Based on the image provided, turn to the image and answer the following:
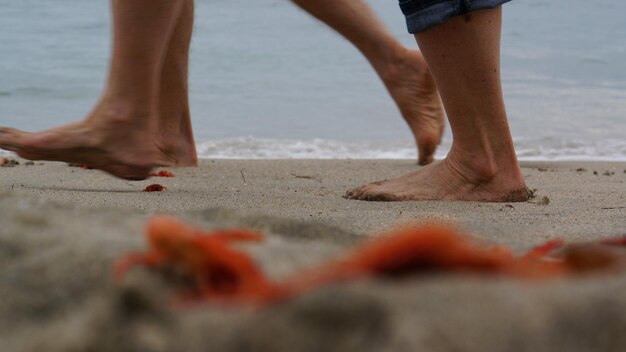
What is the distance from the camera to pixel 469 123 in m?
2.52

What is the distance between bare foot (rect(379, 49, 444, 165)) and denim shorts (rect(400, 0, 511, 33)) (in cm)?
76

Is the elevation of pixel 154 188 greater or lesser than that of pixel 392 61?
lesser

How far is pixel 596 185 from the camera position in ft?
10.6

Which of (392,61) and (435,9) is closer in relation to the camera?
(435,9)

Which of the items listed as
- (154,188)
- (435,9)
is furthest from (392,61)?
(154,188)

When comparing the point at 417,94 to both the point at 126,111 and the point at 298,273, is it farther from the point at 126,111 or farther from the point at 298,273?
the point at 298,273

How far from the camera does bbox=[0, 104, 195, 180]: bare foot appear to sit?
2268 mm

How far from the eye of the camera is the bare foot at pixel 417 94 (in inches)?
124

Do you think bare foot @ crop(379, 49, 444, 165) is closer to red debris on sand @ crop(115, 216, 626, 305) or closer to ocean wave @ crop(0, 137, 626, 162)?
ocean wave @ crop(0, 137, 626, 162)

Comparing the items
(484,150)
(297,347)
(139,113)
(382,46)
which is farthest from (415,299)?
(382,46)

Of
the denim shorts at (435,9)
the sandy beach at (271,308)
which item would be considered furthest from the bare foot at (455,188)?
the sandy beach at (271,308)

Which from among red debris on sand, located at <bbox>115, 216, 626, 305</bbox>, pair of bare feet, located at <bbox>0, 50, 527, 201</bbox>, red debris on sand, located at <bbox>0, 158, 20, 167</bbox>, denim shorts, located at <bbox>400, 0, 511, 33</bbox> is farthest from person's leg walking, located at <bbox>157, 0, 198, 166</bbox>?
red debris on sand, located at <bbox>115, 216, 626, 305</bbox>

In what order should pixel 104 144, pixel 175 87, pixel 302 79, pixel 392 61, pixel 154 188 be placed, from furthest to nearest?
pixel 302 79 < pixel 175 87 < pixel 392 61 < pixel 154 188 < pixel 104 144

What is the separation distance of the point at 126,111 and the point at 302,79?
5.40m
